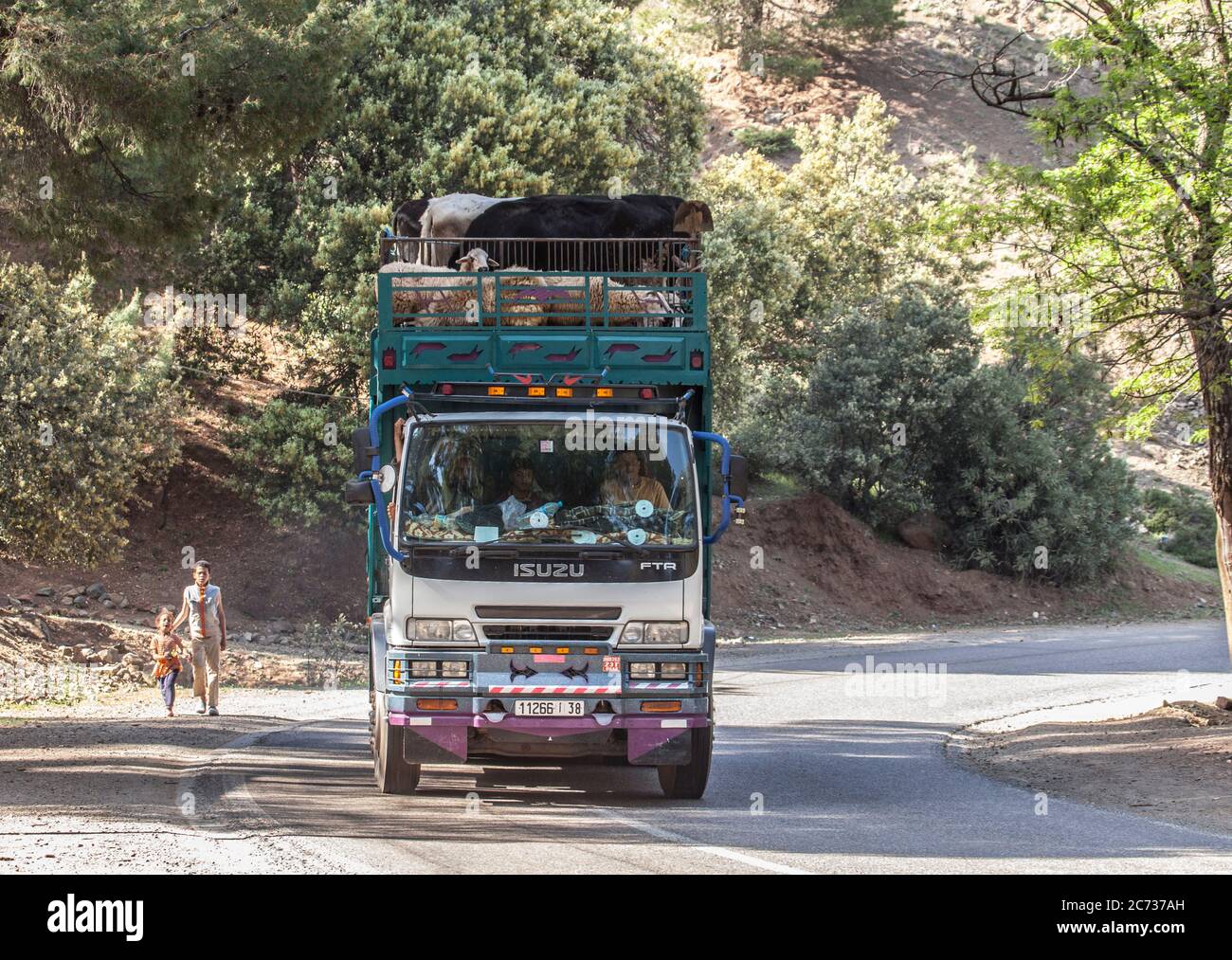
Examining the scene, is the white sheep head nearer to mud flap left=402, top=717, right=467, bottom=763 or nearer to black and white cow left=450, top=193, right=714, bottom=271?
black and white cow left=450, top=193, right=714, bottom=271

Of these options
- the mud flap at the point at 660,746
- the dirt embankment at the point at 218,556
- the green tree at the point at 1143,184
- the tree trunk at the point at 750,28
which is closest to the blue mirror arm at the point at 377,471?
the mud flap at the point at 660,746

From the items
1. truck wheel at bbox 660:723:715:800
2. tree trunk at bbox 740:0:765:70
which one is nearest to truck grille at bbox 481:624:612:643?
truck wheel at bbox 660:723:715:800

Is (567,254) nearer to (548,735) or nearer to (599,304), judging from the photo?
(599,304)

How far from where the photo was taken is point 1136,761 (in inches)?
510

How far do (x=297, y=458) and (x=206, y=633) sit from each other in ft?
34.5

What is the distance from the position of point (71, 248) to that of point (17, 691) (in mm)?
6275

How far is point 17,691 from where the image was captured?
1805cm

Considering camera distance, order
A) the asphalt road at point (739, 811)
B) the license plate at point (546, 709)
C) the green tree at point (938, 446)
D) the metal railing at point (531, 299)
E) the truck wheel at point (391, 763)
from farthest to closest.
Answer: the green tree at point (938, 446) < the metal railing at point (531, 299) < the truck wheel at point (391, 763) < the license plate at point (546, 709) < the asphalt road at point (739, 811)

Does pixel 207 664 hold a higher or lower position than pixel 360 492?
lower

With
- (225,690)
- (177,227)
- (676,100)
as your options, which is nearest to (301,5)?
(177,227)

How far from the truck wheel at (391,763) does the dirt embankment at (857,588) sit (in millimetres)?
21753

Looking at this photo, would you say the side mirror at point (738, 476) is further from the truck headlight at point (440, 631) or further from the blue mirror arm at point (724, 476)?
the truck headlight at point (440, 631)

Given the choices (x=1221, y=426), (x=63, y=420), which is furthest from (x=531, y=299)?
(x=63, y=420)

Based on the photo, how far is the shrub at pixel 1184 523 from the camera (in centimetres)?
4528
